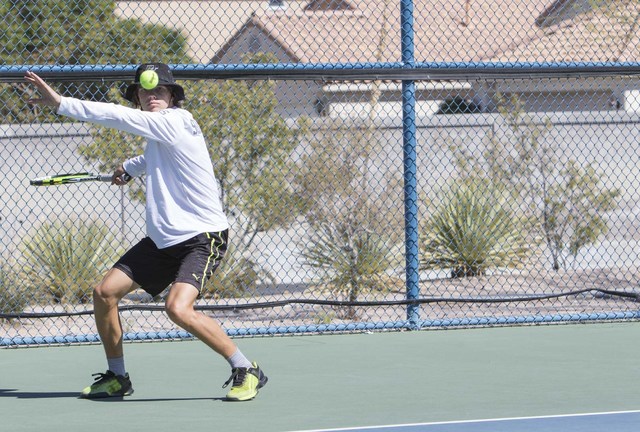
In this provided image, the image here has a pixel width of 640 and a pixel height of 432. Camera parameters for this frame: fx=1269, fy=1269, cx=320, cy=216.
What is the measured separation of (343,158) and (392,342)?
3.73m

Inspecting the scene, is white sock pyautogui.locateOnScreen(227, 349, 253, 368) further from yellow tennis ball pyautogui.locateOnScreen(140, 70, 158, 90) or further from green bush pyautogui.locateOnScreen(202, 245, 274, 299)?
green bush pyautogui.locateOnScreen(202, 245, 274, 299)

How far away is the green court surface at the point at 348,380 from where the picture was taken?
6012 mm

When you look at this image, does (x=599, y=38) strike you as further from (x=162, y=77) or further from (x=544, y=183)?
(x=162, y=77)

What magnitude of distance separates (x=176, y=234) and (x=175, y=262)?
25 cm

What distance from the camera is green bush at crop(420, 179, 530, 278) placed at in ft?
42.4

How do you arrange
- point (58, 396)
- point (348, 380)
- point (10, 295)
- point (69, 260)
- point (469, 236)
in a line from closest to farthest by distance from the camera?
point (58, 396)
point (348, 380)
point (10, 295)
point (69, 260)
point (469, 236)

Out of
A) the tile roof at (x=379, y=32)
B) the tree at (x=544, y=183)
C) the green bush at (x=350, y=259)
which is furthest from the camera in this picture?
the tile roof at (x=379, y=32)

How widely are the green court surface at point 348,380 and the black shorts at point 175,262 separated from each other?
2.07 feet

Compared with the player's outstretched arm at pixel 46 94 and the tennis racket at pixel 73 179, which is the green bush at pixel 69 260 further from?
the player's outstretched arm at pixel 46 94

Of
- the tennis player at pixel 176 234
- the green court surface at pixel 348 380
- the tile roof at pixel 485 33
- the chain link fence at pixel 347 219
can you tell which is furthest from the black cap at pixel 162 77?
the tile roof at pixel 485 33

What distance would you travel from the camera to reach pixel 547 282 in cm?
1388

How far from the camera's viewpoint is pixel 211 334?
6328 millimetres

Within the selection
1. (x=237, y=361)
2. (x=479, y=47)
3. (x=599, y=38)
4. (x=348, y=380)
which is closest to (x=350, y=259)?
(x=348, y=380)

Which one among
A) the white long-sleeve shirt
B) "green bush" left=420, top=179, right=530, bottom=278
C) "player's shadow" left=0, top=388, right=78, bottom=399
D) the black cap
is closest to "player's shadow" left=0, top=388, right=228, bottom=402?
"player's shadow" left=0, top=388, right=78, bottom=399
